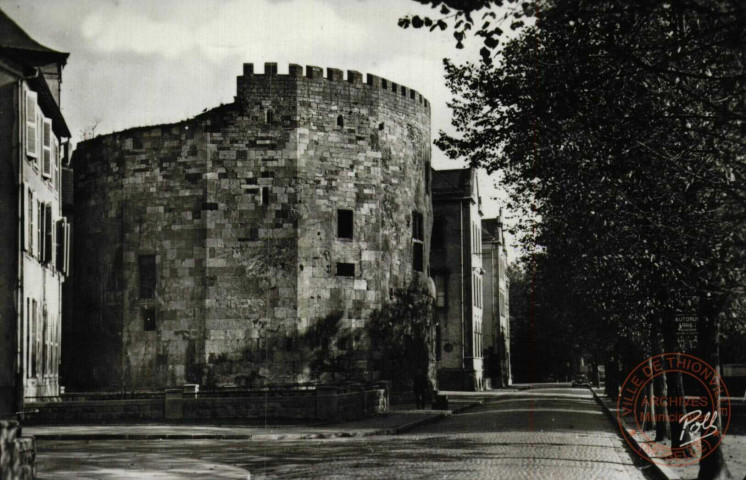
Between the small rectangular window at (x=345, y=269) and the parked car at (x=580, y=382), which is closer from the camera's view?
the small rectangular window at (x=345, y=269)

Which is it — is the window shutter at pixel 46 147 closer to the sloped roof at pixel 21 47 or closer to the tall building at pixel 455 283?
the sloped roof at pixel 21 47

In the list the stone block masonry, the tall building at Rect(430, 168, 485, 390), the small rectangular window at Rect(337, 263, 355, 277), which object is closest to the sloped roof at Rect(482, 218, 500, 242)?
the tall building at Rect(430, 168, 485, 390)

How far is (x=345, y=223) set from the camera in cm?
3688

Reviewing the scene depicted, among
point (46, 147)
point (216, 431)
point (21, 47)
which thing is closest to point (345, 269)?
point (46, 147)

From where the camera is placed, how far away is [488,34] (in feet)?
32.0

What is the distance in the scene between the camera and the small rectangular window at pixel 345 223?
121ft

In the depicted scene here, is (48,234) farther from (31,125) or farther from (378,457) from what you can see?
(378,457)

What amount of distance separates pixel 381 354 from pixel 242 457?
19969mm

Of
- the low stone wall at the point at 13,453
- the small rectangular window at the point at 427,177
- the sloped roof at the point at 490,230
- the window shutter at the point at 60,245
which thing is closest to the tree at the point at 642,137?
the low stone wall at the point at 13,453

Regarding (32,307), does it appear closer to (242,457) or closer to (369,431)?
(369,431)

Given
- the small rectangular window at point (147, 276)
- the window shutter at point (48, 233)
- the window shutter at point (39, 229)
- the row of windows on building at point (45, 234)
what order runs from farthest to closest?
the small rectangular window at point (147, 276)
the window shutter at point (48, 233)
the window shutter at point (39, 229)
the row of windows on building at point (45, 234)

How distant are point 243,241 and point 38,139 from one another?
34.7ft

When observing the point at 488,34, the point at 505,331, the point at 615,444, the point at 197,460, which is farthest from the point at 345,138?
the point at 505,331

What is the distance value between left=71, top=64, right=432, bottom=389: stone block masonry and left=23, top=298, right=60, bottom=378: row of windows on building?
5097mm
